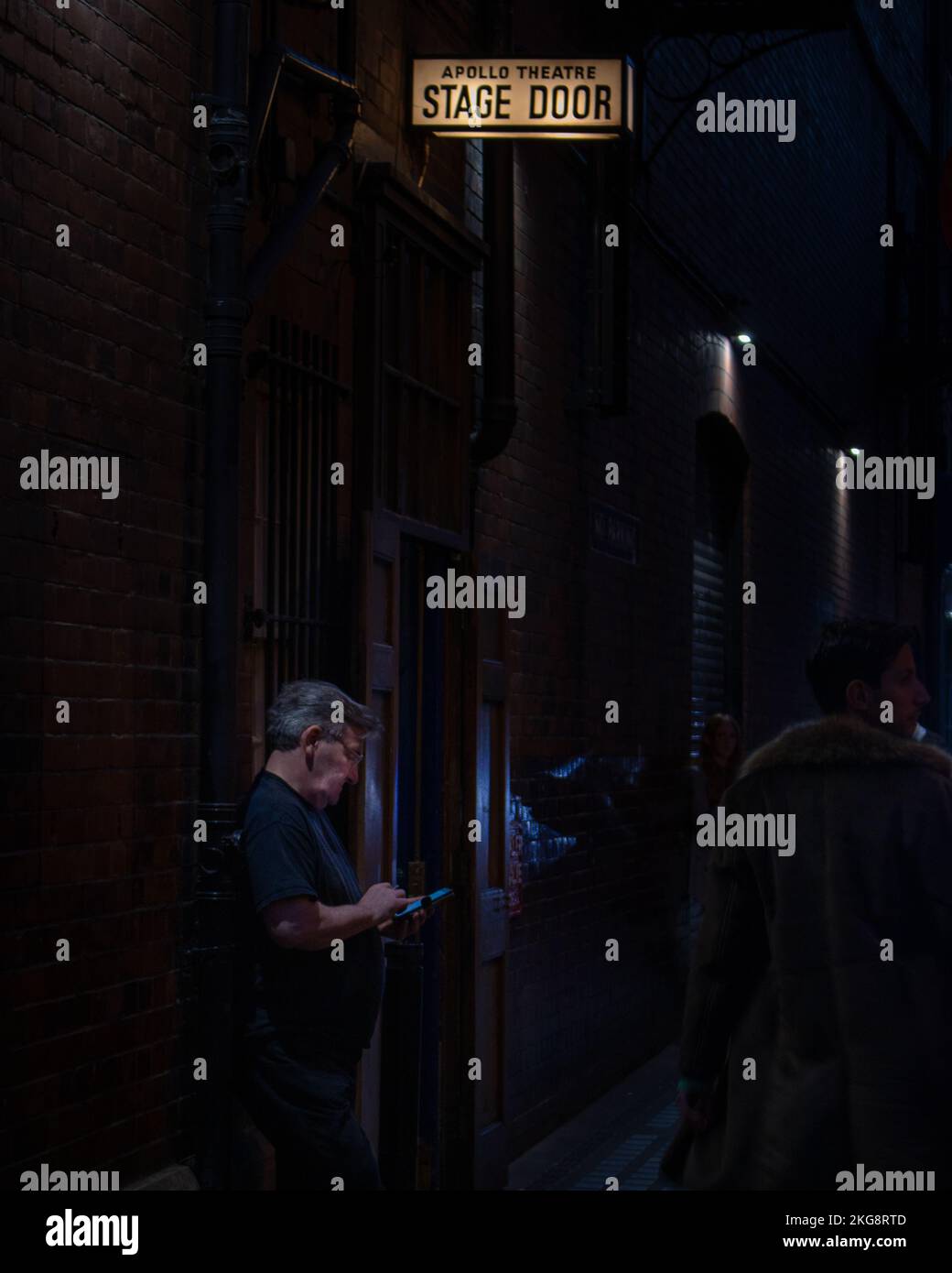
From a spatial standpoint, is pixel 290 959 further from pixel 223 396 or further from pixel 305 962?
pixel 223 396

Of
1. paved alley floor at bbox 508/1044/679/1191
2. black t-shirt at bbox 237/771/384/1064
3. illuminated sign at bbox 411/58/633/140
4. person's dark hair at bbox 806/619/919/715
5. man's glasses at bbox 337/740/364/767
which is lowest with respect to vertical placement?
paved alley floor at bbox 508/1044/679/1191

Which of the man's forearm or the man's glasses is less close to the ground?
the man's glasses

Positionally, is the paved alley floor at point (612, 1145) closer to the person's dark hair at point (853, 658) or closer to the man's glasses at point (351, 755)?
the man's glasses at point (351, 755)

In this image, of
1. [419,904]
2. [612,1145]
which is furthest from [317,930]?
[612,1145]

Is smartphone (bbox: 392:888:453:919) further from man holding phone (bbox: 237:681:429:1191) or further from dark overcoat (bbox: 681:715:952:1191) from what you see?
dark overcoat (bbox: 681:715:952:1191)

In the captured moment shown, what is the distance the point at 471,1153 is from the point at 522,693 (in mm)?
2264

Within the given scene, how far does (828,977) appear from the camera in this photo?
14.4ft

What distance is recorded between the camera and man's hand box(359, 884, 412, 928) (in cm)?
532

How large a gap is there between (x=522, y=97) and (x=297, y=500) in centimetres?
221

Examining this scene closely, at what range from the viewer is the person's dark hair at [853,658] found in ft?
15.6

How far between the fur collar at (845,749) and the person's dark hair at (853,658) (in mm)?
143

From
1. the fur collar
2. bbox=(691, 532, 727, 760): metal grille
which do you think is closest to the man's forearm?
the fur collar

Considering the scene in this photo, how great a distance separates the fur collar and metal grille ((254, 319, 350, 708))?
7.42 ft
